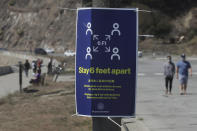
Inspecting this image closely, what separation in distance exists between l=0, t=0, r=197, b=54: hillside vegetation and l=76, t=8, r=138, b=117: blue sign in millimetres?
55069

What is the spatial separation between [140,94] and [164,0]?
2422 inches

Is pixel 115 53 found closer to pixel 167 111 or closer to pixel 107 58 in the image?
pixel 107 58

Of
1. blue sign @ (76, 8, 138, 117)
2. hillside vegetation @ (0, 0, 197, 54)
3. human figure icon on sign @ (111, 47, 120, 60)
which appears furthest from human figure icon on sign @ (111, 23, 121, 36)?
hillside vegetation @ (0, 0, 197, 54)

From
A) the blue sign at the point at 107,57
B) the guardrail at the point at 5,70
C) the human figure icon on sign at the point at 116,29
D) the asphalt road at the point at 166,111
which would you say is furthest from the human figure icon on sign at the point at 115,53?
the guardrail at the point at 5,70

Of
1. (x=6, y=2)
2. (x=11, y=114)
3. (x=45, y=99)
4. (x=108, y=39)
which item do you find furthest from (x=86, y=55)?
(x=6, y=2)

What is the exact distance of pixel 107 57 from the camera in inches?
225

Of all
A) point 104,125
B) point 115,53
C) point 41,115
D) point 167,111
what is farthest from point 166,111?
point 115,53

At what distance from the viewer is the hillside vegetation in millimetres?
68250

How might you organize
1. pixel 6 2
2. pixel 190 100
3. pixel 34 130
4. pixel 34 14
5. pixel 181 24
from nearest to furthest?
pixel 34 130 → pixel 190 100 → pixel 181 24 → pixel 34 14 → pixel 6 2

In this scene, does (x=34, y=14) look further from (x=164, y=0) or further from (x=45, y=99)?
(x=45, y=99)

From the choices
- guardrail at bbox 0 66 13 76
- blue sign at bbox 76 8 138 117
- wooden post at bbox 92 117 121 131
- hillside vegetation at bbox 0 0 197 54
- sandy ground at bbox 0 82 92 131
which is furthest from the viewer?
hillside vegetation at bbox 0 0 197 54

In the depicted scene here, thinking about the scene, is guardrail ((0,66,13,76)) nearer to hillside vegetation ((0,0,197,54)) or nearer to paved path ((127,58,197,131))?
hillside vegetation ((0,0,197,54))

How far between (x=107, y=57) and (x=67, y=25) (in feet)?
243

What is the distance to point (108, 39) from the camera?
18.7 ft
